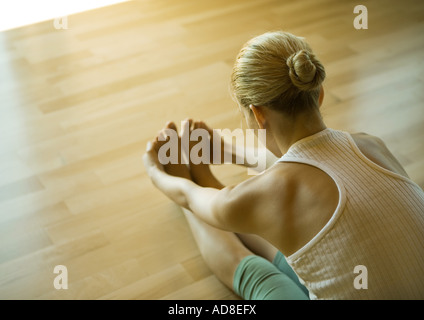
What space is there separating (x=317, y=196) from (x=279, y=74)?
0.23 m

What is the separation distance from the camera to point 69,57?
2.52 m

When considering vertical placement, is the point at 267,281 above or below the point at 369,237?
below

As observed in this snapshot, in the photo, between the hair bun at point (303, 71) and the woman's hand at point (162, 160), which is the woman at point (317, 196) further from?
the woman's hand at point (162, 160)

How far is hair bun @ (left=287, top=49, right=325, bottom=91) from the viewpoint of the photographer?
108 cm

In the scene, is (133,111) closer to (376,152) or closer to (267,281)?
(267,281)

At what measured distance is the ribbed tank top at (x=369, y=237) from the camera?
102 centimetres

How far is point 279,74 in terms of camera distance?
1.11 meters

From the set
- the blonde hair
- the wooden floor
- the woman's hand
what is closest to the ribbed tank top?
the blonde hair

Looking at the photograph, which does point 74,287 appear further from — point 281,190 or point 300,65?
point 300,65

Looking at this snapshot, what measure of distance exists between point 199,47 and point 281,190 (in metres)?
1.59

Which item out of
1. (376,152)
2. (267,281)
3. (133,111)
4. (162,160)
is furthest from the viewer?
(133,111)

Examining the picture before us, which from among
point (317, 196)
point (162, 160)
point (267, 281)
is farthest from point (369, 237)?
point (162, 160)

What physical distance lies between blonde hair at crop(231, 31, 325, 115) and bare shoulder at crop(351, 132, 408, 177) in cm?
11
